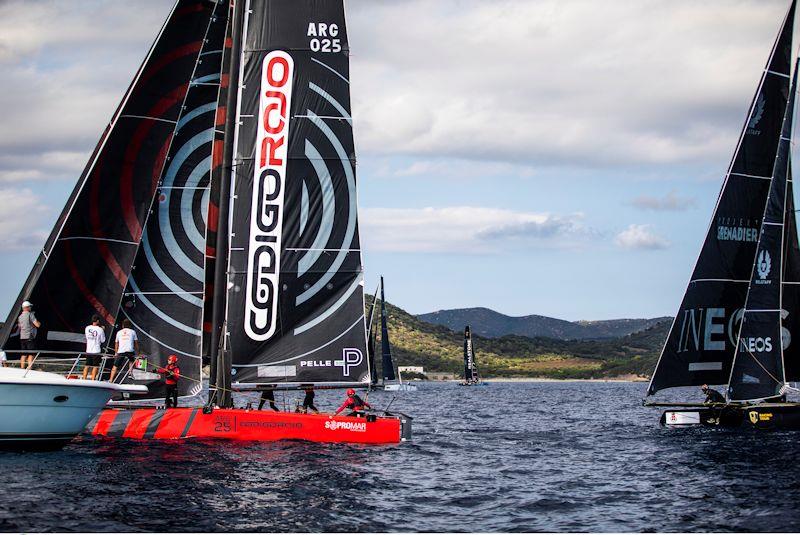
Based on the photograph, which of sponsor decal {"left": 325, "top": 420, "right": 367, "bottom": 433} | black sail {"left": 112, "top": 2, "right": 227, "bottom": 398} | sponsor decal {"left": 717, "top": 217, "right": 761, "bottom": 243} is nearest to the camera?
sponsor decal {"left": 325, "top": 420, "right": 367, "bottom": 433}

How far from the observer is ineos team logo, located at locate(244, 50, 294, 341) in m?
27.4

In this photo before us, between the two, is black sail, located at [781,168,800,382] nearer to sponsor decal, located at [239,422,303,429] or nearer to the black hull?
the black hull

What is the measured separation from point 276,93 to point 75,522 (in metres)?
14.1

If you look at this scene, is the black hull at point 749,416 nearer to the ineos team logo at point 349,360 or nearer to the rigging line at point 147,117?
the ineos team logo at point 349,360

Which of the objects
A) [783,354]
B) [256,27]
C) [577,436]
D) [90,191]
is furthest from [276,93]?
[783,354]

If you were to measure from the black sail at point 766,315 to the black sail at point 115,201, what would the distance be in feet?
67.6

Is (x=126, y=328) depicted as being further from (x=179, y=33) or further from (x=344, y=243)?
(x=179, y=33)

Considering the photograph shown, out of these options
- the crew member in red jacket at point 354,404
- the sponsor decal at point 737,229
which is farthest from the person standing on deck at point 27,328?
the sponsor decal at point 737,229

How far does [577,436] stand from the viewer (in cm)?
3700

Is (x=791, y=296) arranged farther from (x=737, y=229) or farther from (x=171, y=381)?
(x=171, y=381)

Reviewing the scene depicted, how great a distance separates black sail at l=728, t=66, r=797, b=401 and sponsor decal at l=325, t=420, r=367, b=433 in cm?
1599

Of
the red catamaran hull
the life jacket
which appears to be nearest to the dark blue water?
the red catamaran hull

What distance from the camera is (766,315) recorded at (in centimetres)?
3650

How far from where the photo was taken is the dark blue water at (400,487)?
17.7 metres
